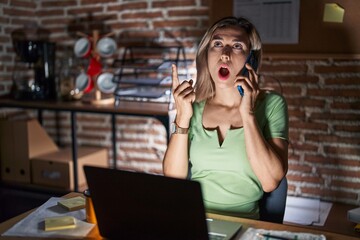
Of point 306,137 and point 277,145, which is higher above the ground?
point 277,145

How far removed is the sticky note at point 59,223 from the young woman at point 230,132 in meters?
0.50

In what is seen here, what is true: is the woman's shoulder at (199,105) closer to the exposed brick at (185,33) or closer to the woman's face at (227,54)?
the woman's face at (227,54)

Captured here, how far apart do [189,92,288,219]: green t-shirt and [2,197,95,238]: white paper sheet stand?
47 cm

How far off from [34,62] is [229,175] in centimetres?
209

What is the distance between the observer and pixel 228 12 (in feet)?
9.16

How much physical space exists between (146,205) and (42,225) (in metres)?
0.39

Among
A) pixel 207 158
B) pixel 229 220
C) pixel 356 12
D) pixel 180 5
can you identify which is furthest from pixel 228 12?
pixel 229 220

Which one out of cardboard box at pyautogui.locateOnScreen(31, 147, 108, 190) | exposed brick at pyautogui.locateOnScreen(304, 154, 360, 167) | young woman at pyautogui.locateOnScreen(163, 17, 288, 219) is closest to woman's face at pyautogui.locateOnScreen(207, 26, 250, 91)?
young woman at pyautogui.locateOnScreen(163, 17, 288, 219)

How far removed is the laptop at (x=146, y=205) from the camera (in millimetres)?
993

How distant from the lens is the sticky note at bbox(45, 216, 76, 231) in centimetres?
123

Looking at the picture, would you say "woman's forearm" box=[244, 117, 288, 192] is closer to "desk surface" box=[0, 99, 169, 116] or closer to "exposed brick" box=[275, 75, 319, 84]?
"desk surface" box=[0, 99, 169, 116]

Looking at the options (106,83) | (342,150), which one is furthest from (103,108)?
(342,150)

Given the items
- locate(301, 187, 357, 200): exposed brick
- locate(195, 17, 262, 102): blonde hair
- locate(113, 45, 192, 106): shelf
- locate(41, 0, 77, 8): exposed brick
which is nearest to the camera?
locate(195, 17, 262, 102): blonde hair

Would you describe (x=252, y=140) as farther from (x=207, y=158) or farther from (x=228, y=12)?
(x=228, y=12)
